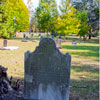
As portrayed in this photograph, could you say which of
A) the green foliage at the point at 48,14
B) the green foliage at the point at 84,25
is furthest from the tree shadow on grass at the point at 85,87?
the green foliage at the point at 84,25

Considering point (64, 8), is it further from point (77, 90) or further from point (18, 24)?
point (77, 90)

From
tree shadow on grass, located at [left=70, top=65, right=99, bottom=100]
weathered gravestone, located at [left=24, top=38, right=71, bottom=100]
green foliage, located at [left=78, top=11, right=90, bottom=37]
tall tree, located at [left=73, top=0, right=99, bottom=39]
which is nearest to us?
weathered gravestone, located at [left=24, top=38, right=71, bottom=100]

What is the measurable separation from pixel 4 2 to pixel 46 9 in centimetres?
1280

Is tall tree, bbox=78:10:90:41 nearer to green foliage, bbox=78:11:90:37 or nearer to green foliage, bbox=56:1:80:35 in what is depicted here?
green foliage, bbox=78:11:90:37

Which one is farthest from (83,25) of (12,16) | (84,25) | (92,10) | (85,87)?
(85,87)

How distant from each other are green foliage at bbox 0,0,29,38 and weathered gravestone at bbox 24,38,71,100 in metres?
32.1

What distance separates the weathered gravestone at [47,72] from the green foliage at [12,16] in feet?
105

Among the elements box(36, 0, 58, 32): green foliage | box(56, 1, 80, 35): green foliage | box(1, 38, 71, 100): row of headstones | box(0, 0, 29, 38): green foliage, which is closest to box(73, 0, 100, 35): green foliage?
box(36, 0, 58, 32): green foliage

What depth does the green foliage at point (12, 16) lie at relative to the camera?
3579 centimetres

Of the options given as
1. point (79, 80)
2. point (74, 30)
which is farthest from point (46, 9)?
point (79, 80)

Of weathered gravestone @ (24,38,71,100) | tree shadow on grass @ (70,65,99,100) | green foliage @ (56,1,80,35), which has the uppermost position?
green foliage @ (56,1,80,35)

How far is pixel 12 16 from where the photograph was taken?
42.6 m

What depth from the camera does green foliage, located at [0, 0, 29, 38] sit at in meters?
35.8

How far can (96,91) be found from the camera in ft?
19.7
